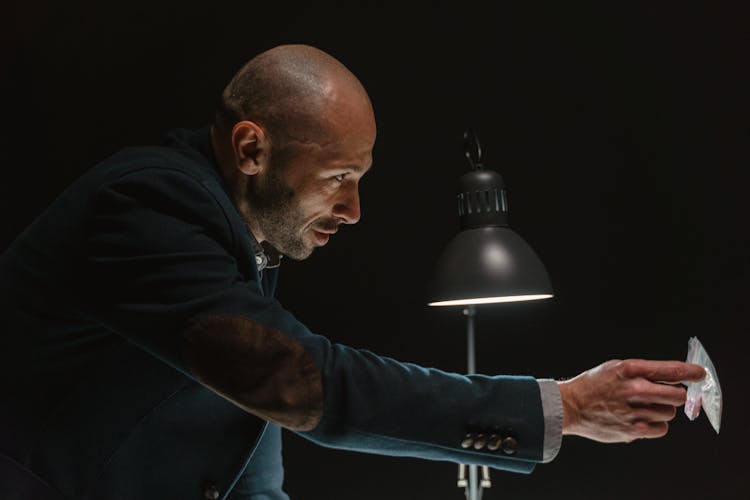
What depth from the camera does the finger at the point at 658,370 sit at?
1136mm

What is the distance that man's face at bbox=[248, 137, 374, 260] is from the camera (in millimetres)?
1470

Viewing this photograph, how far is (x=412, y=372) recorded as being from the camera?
3.78 feet

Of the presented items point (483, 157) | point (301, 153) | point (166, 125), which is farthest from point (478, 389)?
point (166, 125)

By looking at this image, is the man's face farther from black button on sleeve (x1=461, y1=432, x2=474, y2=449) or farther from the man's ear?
black button on sleeve (x1=461, y1=432, x2=474, y2=449)

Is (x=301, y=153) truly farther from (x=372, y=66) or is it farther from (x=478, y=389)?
(x=372, y=66)

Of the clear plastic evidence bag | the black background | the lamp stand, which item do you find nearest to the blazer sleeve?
the clear plastic evidence bag

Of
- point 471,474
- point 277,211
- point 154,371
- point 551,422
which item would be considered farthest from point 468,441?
point 471,474

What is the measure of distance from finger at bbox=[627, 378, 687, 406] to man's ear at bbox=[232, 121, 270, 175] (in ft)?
2.41

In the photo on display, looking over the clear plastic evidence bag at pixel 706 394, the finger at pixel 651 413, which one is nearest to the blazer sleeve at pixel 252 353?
the finger at pixel 651 413

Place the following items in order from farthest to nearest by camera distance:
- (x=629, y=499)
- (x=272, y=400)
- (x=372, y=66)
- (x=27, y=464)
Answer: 1. (x=372, y=66)
2. (x=629, y=499)
3. (x=27, y=464)
4. (x=272, y=400)

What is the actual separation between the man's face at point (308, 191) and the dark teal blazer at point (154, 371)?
5.6 inches

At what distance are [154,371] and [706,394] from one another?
0.85m

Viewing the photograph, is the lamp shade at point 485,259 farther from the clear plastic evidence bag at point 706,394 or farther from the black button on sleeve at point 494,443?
the black button on sleeve at point 494,443

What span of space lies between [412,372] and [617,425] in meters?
0.29
